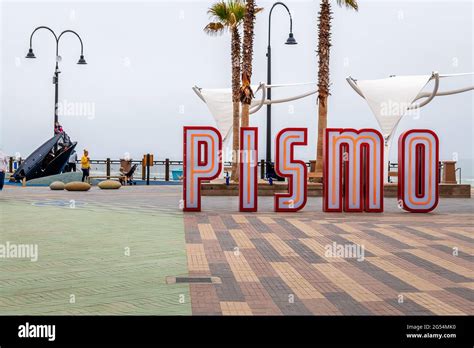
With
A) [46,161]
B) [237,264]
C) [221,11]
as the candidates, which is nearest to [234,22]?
[221,11]

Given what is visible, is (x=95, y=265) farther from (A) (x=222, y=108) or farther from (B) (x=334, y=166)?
(A) (x=222, y=108)

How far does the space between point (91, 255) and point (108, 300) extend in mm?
3129

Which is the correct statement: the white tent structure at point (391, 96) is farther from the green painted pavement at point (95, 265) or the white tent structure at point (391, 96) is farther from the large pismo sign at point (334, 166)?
the green painted pavement at point (95, 265)

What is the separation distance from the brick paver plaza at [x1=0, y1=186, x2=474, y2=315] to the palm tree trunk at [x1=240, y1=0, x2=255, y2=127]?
10.3 m

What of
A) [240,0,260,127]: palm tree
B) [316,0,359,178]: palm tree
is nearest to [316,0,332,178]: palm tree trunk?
[316,0,359,178]: palm tree

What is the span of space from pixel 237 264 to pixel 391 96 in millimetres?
22256

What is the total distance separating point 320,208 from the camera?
18672 mm

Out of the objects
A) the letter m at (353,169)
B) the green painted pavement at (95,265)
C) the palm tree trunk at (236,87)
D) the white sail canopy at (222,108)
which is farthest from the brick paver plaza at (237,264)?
the white sail canopy at (222,108)

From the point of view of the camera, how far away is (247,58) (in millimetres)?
25922

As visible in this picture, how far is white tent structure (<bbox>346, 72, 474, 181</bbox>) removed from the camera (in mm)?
28984

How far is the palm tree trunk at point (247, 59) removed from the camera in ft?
84.2

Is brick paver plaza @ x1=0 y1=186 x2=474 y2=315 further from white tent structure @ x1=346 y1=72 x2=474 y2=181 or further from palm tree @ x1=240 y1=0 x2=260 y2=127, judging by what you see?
white tent structure @ x1=346 y1=72 x2=474 y2=181
